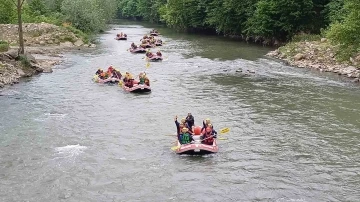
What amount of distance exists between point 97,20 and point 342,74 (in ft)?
129

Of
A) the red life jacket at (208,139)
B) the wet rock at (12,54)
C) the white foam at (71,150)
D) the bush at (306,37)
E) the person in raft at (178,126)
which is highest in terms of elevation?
the bush at (306,37)

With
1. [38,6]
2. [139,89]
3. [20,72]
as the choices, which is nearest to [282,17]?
[139,89]

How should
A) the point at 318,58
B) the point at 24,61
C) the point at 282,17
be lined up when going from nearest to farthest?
the point at 24,61 → the point at 318,58 → the point at 282,17

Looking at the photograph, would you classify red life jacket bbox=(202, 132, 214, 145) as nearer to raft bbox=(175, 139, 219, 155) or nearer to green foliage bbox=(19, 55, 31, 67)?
raft bbox=(175, 139, 219, 155)

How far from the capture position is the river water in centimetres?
1448

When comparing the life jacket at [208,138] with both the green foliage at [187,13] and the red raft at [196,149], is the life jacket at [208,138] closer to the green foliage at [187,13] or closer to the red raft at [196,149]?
the red raft at [196,149]

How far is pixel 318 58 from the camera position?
37.5 m

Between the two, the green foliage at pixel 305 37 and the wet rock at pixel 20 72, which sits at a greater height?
the green foliage at pixel 305 37

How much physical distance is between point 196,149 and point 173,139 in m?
2.25

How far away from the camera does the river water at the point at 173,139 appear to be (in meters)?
14.5

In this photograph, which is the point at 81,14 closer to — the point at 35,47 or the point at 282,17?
the point at 35,47

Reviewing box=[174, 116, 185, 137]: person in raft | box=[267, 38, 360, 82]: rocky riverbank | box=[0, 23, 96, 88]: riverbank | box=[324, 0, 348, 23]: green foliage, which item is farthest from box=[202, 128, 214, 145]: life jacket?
box=[324, 0, 348, 23]: green foliage

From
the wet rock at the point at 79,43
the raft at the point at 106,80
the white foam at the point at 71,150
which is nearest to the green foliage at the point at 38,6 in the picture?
the wet rock at the point at 79,43

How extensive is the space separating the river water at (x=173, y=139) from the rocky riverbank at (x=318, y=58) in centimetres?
196
